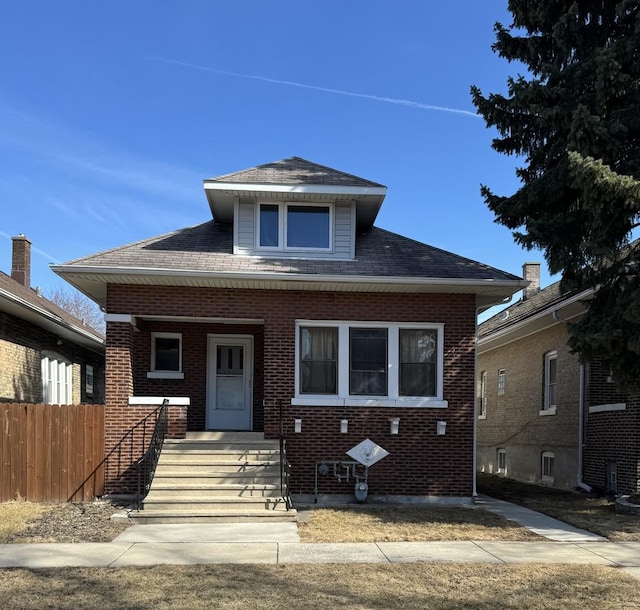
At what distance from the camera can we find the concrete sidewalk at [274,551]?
299 inches

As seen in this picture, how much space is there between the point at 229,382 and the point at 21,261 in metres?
10.5

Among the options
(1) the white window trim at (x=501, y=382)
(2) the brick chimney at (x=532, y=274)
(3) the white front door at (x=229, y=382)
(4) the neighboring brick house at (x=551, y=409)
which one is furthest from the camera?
(2) the brick chimney at (x=532, y=274)

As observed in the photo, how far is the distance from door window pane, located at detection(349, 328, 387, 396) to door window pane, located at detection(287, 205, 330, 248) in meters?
1.99

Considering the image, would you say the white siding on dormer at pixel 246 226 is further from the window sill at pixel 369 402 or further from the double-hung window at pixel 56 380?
the double-hung window at pixel 56 380

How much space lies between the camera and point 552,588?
6582mm

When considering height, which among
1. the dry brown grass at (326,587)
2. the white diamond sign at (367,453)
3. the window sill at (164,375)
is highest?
the window sill at (164,375)

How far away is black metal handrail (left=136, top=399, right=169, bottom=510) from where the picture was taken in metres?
11.0

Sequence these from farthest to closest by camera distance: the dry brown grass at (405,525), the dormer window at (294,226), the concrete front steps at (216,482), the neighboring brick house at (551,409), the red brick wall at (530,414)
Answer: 1. the red brick wall at (530,414)
2. the neighboring brick house at (551,409)
3. the dormer window at (294,226)
4. the concrete front steps at (216,482)
5. the dry brown grass at (405,525)

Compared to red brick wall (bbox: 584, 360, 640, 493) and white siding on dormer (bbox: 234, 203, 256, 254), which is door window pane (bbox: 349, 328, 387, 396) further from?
red brick wall (bbox: 584, 360, 640, 493)

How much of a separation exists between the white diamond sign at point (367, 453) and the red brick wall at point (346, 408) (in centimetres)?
15

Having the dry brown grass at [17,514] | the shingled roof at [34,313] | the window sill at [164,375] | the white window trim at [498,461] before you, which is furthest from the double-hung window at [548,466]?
the shingled roof at [34,313]

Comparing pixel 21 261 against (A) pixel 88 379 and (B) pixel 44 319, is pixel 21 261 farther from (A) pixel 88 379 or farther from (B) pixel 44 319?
(B) pixel 44 319

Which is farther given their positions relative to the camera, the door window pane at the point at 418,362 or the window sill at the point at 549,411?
the window sill at the point at 549,411

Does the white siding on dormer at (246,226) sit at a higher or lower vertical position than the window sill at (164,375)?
higher
